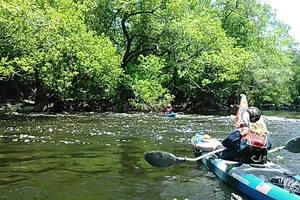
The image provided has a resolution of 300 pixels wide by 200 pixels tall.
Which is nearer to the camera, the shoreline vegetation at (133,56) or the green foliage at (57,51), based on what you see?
the green foliage at (57,51)

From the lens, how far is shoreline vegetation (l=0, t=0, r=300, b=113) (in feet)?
78.2

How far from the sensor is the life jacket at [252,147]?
8719 mm

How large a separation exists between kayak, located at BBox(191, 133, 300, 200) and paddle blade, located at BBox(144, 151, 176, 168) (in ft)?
3.55

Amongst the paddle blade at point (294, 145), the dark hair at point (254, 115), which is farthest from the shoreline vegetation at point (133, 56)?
the paddle blade at point (294, 145)

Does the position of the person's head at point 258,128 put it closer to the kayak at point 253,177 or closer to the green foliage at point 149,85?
the kayak at point 253,177

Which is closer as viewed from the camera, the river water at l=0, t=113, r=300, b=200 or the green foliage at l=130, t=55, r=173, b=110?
the river water at l=0, t=113, r=300, b=200

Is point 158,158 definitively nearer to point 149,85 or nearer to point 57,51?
point 57,51

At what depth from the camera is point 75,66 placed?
2745cm

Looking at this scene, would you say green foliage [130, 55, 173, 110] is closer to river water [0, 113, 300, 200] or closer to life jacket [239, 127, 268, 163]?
river water [0, 113, 300, 200]

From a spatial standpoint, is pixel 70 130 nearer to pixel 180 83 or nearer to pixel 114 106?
pixel 114 106

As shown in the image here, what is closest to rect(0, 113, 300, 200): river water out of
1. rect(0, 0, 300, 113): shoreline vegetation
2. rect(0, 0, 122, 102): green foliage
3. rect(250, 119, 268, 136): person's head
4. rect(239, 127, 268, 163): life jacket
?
rect(239, 127, 268, 163): life jacket

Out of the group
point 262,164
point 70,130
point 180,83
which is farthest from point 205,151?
point 180,83

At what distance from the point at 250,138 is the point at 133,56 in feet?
84.9

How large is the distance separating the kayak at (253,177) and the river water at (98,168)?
0.25 metres
